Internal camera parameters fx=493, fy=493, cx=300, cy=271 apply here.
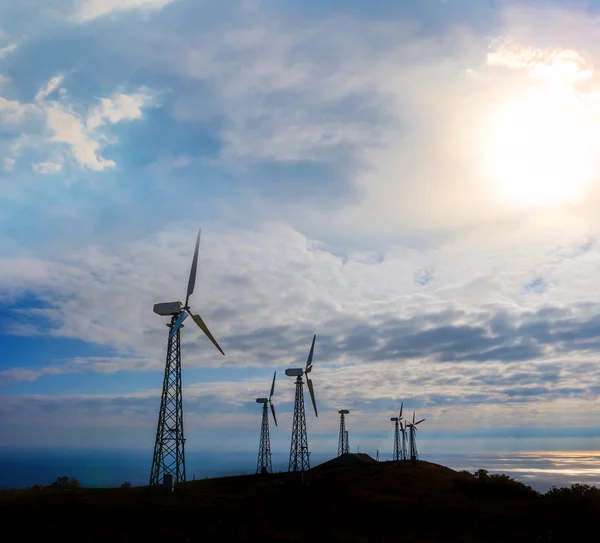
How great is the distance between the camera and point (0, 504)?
43.8 metres

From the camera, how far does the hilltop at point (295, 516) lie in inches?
1515

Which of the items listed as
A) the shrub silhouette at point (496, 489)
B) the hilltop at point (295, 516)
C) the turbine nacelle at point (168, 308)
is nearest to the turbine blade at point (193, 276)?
the turbine nacelle at point (168, 308)

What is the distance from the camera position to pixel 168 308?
55.8 m

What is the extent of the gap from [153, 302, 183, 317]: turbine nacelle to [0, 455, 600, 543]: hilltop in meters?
19.1

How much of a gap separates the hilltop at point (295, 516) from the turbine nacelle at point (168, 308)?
19.1m

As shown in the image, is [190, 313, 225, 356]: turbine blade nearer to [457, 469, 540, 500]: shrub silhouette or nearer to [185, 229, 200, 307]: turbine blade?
[185, 229, 200, 307]: turbine blade

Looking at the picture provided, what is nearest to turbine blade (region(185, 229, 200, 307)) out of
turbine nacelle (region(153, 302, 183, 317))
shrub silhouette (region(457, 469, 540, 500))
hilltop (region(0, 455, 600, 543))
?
turbine nacelle (region(153, 302, 183, 317))

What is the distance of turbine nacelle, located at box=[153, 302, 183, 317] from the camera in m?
55.5

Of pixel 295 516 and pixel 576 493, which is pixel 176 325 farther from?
pixel 576 493

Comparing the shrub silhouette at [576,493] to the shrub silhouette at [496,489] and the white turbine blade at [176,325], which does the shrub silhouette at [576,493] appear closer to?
the shrub silhouette at [496,489]

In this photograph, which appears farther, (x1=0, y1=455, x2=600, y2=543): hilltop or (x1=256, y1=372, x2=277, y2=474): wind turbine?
(x1=256, y1=372, x2=277, y2=474): wind turbine

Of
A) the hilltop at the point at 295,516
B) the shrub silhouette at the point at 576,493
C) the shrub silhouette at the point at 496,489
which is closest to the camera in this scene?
the hilltop at the point at 295,516

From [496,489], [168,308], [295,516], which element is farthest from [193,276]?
[496,489]

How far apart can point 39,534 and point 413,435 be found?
122 meters
